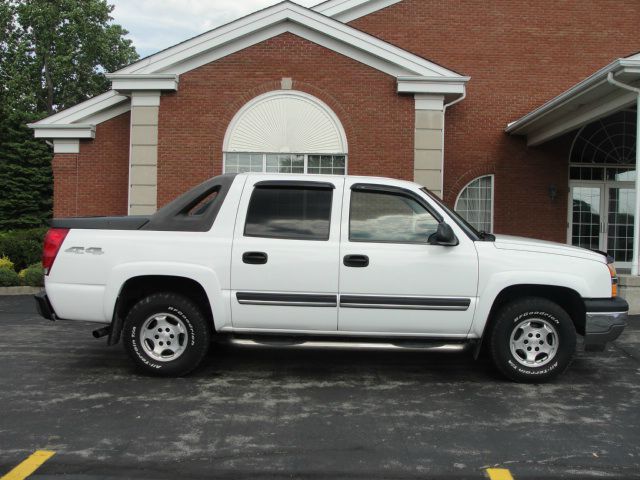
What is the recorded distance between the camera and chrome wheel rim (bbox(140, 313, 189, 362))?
5.86 m

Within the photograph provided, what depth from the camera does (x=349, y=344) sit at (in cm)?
572

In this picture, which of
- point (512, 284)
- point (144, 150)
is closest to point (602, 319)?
point (512, 284)

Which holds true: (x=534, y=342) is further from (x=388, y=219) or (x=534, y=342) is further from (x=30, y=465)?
(x=30, y=465)

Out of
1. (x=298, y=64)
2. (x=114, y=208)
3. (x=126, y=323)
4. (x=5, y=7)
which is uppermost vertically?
(x=5, y=7)

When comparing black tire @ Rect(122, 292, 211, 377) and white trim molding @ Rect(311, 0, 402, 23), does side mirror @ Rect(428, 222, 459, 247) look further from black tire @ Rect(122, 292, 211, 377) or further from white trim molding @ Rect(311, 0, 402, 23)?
white trim molding @ Rect(311, 0, 402, 23)

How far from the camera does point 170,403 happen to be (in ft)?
17.1

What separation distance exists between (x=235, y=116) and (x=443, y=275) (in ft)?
27.2

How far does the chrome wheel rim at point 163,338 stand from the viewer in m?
5.86

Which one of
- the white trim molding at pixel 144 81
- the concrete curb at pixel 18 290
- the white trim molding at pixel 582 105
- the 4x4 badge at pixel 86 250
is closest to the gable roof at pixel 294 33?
the white trim molding at pixel 144 81

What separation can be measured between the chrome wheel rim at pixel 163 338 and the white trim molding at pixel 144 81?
795 centimetres

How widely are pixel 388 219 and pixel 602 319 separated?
2.18 m

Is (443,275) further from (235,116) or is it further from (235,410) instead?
(235,116)

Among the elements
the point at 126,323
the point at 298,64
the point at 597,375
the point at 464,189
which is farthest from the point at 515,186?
the point at 126,323

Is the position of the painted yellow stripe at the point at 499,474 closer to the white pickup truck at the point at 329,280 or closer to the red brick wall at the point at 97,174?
the white pickup truck at the point at 329,280
